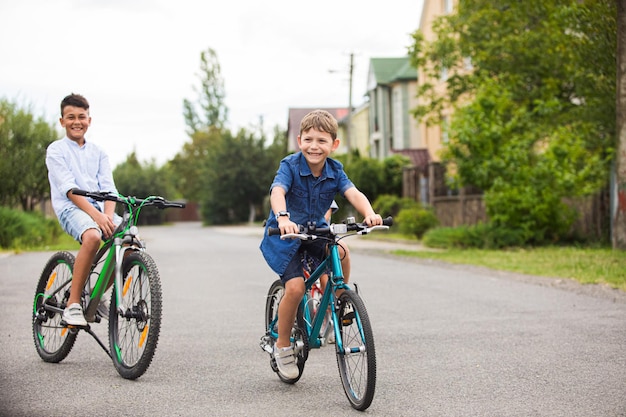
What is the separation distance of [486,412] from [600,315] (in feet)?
12.9

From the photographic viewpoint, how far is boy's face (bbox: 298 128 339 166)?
4773mm

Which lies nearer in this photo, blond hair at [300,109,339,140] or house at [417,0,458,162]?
blond hair at [300,109,339,140]

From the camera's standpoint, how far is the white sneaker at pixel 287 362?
4934mm

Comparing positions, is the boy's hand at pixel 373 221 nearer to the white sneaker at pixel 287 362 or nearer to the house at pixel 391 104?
the white sneaker at pixel 287 362

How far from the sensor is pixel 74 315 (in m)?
5.55

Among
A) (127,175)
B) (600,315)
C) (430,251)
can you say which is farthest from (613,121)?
(127,175)

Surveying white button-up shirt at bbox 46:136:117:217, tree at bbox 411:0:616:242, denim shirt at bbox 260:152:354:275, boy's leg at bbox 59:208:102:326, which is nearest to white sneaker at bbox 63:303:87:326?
boy's leg at bbox 59:208:102:326

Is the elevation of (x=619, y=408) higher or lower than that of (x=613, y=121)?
lower

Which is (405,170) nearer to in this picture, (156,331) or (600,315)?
(600,315)

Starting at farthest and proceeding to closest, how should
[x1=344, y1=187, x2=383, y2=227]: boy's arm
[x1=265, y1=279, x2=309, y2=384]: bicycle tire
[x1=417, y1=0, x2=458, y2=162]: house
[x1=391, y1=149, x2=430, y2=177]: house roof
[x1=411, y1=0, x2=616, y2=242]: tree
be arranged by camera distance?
[x1=391, y1=149, x2=430, y2=177]: house roof, [x1=417, y1=0, x2=458, y2=162]: house, [x1=411, y1=0, x2=616, y2=242]: tree, [x1=265, y1=279, x2=309, y2=384]: bicycle tire, [x1=344, y1=187, x2=383, y2=227]: boy's arm

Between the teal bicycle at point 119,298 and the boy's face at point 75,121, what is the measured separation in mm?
721

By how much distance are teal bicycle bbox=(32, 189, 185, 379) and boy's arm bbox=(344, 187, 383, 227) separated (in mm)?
1189

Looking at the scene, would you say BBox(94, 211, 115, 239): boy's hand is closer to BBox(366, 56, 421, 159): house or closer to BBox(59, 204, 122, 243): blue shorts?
BBox(59, 204, 122, 243): blue shorts

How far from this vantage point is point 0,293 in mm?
10289
